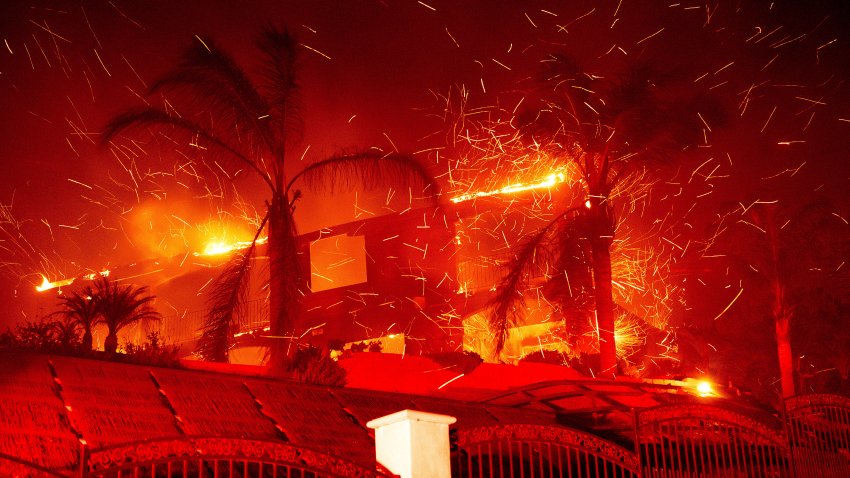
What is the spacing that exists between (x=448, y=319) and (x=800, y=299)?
44.8 feet

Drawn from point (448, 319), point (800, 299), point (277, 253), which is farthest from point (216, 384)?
point (800, 299)

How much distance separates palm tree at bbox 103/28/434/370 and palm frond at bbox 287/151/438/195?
191 mm

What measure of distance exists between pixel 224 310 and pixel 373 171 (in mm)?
3637

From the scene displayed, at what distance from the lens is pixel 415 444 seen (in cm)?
706

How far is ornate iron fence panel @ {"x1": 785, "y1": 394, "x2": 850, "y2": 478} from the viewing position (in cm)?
1070

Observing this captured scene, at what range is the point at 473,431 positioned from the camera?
7.56 m

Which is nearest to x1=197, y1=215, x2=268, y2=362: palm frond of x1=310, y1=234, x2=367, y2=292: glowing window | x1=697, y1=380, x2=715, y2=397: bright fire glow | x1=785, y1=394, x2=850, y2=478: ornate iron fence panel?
x1=697, y1=380, x2=715, y2=397: bright fire glow

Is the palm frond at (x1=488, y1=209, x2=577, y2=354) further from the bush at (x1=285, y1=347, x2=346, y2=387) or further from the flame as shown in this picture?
the flame

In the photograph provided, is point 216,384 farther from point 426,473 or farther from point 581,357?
point 581,357

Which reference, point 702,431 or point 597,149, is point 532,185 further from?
point 702,431

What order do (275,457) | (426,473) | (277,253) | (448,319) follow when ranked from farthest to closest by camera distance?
(448,319) → (277,253) → (426,473) → (275,457)

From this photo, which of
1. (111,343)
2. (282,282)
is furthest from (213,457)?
(111,343)

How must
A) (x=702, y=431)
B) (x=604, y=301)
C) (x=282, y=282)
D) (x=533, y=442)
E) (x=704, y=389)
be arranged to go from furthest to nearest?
(x=604, y=301) → (x=704, y=389) → (x=282, y=282) → (x=702, y=431) → (x=533, y=442)

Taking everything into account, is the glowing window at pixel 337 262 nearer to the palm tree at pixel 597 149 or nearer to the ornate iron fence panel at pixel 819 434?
the palm tree at pixel 597 149
